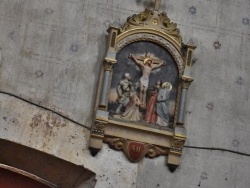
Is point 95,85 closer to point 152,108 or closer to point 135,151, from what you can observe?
point 152,108

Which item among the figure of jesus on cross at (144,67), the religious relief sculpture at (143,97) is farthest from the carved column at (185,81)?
the figure of jesus on cross at (144,67)

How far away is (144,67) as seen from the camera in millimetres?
6449

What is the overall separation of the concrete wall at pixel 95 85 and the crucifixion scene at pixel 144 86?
230 mm

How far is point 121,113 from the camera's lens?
630 cm

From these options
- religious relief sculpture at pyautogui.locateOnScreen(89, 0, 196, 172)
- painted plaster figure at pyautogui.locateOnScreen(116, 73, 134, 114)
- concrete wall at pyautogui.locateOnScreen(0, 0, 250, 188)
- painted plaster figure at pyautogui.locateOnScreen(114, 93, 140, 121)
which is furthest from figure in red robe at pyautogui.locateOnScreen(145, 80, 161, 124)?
concrete wall at pyautogui.locateOnScreen(0, 0, 250, 188)

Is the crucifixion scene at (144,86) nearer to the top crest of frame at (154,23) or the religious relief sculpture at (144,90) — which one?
the religious relief sculpture at (144,90)

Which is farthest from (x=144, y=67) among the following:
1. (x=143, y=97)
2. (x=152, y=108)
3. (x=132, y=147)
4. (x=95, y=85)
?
(x=132, y=147)

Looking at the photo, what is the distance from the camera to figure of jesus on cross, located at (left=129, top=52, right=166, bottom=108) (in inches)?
251

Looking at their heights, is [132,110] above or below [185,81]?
below

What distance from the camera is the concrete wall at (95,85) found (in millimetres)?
6199

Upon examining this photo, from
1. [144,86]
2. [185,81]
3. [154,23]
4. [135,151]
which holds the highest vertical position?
[154,23]

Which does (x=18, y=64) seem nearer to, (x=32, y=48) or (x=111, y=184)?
(x=32, y=48)

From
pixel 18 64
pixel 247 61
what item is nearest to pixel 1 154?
pixel 18 64

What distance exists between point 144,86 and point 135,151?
660 millimetres
